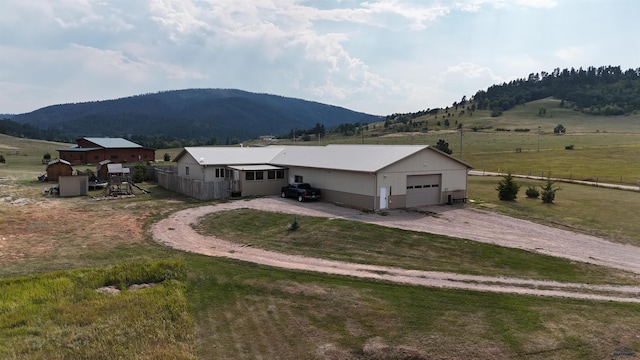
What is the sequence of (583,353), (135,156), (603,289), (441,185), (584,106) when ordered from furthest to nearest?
(584,106) → (135,156) → (441,185) → (603,289) → (583,353)

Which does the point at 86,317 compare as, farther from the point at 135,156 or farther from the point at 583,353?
the point at 135,156

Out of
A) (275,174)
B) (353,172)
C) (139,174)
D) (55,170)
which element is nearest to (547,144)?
(275,174)

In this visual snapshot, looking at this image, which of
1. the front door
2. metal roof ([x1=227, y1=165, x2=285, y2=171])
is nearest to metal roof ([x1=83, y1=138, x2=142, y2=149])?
metal roof ([x1=227, y1=165, x2=285, y2=171])

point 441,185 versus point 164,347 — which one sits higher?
point 441,185

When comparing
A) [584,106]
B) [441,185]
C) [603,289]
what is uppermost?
[584,106]

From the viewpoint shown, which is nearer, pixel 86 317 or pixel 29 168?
pixel 86 317

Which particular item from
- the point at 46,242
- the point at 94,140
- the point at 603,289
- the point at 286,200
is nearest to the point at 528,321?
the point at 603,289

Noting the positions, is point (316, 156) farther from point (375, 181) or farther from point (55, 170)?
point (55, 170)

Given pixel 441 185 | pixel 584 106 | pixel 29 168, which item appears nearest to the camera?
pixel 441 185
